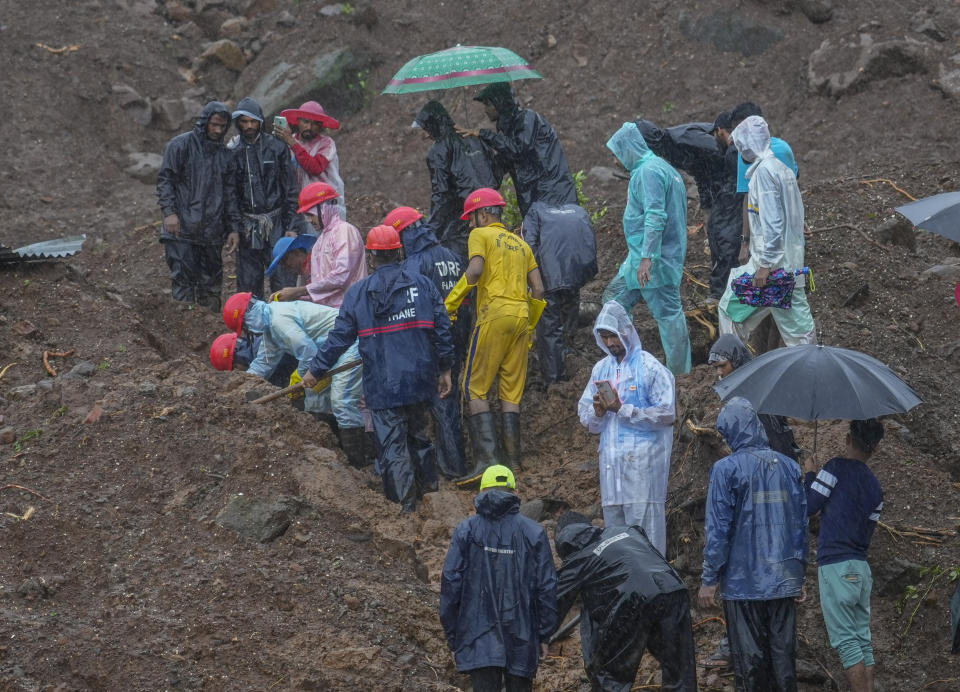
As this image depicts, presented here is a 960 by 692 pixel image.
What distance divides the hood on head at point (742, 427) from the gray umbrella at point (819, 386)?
0.06m

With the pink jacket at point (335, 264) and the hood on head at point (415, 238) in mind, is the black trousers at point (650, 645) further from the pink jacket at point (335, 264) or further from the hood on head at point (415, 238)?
the pink jacket at point (335, 264)

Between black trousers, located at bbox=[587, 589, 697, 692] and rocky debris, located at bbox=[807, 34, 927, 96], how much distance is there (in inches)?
388

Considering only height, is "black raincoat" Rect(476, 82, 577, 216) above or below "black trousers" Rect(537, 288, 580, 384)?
above

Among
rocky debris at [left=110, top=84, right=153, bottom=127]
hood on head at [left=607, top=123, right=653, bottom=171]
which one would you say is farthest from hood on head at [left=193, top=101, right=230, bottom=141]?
rocky debris at [left=110, top=84, right=153, bottom=127]

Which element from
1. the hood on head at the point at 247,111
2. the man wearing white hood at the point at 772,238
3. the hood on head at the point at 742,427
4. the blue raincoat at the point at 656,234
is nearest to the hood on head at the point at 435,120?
the hood on head at the point at 247,111

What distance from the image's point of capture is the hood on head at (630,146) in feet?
29.9

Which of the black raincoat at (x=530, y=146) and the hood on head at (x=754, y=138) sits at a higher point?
the hood on head at (x=754, y=138)

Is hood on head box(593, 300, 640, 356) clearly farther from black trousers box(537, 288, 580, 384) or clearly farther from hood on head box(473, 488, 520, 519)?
black trousers box(537, 288, 580, 384)

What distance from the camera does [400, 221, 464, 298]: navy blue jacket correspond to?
895 centimetres

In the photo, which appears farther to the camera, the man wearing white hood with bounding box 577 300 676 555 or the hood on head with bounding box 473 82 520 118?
the hood on head with bounding box 473 82 520 118

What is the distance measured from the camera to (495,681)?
6.11 meters

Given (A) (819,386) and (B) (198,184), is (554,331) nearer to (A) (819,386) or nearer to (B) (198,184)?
(B) (198,184)

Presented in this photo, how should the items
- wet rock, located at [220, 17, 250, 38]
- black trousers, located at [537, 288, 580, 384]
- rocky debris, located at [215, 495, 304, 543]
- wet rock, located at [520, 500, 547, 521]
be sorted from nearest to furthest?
1. rocky debris, located at [215, 495, 304, 543]
2. wet rock, located at [520, 500, 547, 521]
3. black trousers, located at [537, 288, 580, 384]
4. wet rock, located at [220, 17, 250, 38]

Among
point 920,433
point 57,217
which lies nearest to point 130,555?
point 920,433
